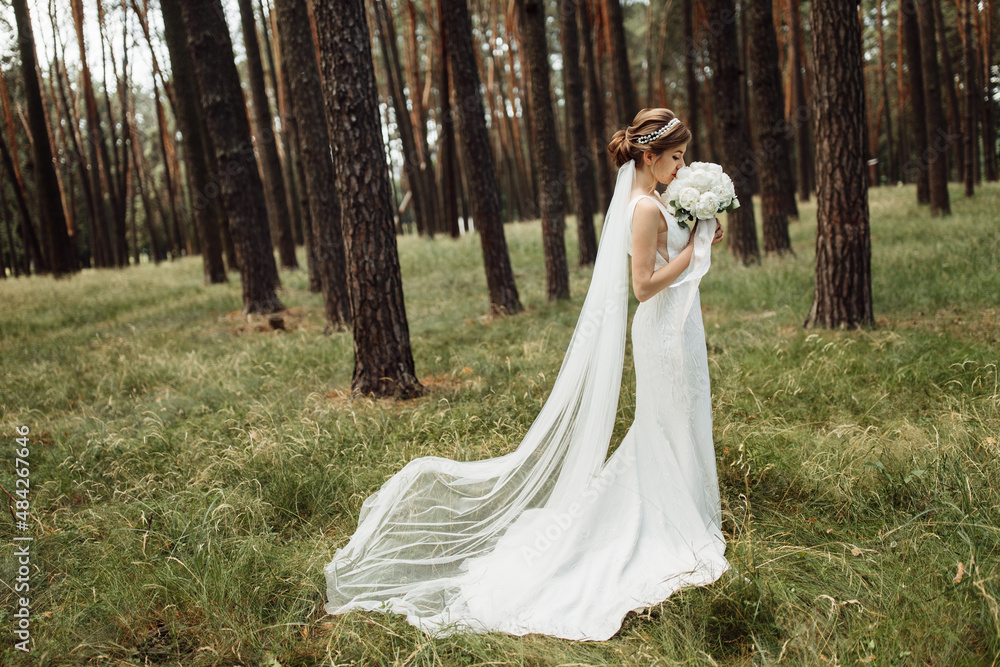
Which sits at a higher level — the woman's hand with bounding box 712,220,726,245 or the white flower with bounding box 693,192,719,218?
the white flower with bounding box 693,192,719,218

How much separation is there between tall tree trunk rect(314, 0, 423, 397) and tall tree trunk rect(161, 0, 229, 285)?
30.5ft

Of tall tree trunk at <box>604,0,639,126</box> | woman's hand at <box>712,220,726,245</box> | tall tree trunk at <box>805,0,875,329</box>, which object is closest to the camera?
woman's hand at <box>712,220,726,245</box>

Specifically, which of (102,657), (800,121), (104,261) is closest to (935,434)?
(102,657)

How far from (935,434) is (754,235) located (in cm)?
862

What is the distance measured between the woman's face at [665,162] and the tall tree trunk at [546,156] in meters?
6.50

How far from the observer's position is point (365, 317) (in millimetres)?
5898

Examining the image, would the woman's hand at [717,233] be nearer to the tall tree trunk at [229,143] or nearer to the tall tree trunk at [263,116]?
the tall tree trunk at [229,143]

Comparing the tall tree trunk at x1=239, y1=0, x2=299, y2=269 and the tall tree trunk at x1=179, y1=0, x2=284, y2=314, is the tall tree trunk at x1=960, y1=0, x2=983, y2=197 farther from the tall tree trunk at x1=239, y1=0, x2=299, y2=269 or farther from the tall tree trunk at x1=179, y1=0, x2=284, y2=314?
the tall tree trunk at x1=179, y1=0, x2=284, y2=314

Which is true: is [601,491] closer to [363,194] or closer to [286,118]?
[363,194]

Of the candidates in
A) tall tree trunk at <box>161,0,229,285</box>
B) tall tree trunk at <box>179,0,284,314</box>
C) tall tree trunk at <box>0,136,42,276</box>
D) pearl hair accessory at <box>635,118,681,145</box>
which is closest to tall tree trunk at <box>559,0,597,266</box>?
tall tree trunk at <box>179,0,284,314</box>

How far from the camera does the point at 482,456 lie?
4496 mm

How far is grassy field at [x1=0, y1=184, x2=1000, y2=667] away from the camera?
2.76 meters

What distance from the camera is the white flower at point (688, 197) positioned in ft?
10.7

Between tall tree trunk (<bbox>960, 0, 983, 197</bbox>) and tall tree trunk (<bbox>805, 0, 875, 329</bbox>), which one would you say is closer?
tall tree trunk (<bbox>805, 0, 875, 329</bbox>)
